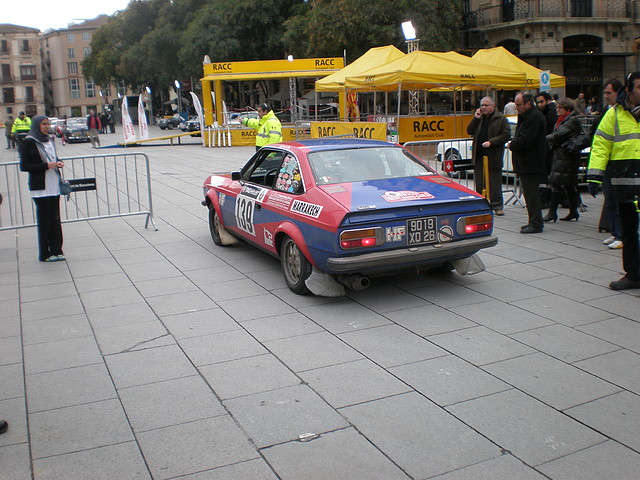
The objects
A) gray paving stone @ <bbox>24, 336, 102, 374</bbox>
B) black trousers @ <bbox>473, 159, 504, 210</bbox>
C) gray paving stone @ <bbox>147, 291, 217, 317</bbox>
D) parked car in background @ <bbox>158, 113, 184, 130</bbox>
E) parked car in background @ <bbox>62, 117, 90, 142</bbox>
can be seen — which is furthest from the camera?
parked car in background @ <bbox>158, 113, 184, 130</bbox>

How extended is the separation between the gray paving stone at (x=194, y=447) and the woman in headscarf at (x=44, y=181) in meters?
5.06

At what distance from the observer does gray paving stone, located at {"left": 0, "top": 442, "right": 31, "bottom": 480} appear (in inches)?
137

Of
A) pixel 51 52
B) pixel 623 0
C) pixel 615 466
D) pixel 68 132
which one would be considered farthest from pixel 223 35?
pixel 51 52

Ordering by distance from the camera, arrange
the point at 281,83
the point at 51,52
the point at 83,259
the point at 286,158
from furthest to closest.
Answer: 1. the point at 51,52
2. the point at 281,83
3. the point at 83,259
4. the point at 286,158

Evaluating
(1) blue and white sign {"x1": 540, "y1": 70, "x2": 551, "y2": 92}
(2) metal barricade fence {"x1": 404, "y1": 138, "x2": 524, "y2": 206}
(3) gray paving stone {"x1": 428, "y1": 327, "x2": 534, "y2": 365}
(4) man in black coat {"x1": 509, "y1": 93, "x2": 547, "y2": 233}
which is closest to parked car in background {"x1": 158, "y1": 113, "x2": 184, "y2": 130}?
(1) blue and white sign {"x1": 540, "y1": 70, "x2": 551, "y2": 92}

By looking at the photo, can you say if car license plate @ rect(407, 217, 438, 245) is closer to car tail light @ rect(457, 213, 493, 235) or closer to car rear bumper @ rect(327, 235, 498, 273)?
car rear bumper @ rect(327, 235, 498, 273)

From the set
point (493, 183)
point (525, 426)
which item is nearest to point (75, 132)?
point (493, 183)

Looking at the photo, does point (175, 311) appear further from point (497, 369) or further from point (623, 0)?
point (623, 0)

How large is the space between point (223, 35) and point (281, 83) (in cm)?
684

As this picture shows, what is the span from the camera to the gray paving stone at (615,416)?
3.68m

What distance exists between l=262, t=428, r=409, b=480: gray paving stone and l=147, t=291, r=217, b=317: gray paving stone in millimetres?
2812

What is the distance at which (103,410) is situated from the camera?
420cm

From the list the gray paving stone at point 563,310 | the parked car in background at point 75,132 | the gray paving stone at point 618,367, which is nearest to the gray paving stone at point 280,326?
the gray paving stone at point 563,310

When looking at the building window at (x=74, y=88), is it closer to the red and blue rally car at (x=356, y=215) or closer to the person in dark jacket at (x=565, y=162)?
the person in dark jacket at (x=565, y=162)
